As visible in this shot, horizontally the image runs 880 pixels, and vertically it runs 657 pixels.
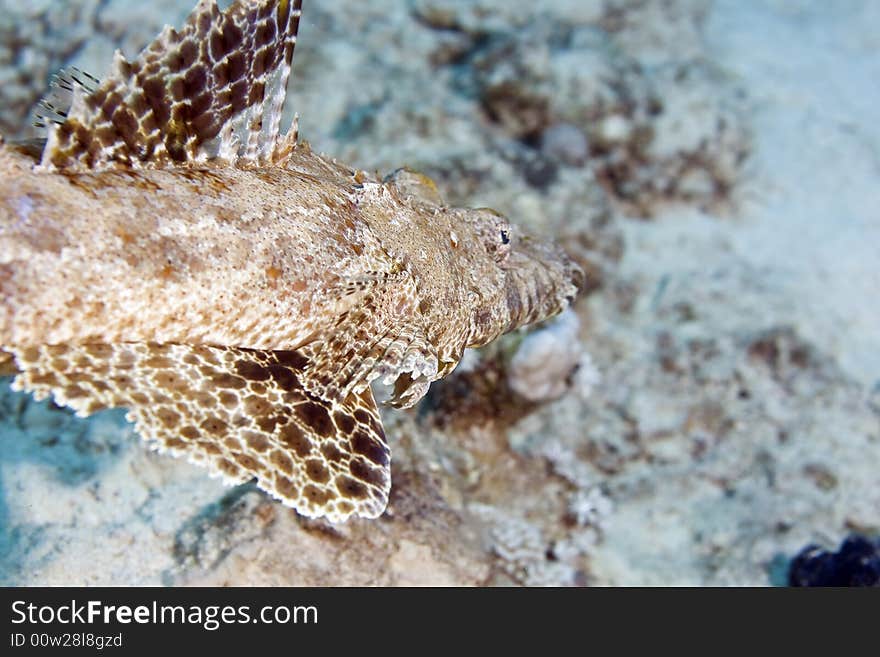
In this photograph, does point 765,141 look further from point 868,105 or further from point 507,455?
point 507,455

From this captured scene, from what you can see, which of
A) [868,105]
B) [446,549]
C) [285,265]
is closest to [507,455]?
[446,549]

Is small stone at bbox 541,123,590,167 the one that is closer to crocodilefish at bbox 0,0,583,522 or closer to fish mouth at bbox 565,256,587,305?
fish mouth at bbox 565,256,587,305

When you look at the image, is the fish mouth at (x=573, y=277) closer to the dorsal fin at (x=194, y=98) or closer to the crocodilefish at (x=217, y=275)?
the crocodilefish at (x=217, y=275)

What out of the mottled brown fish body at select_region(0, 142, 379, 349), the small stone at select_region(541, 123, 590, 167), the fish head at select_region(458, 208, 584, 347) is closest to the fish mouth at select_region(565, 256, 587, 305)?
the fish head at select_region(458, 208, 584, 347)

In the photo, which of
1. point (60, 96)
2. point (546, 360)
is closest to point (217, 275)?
point (60, 96)

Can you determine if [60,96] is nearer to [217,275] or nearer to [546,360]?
[217,275]

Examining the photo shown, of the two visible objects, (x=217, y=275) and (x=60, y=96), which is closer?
(x=60, y=96)

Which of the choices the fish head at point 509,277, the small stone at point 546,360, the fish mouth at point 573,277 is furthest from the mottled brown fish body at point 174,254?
the small stone at point 546,360
